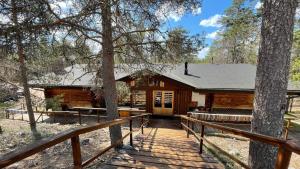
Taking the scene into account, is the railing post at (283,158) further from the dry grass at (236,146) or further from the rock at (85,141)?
the rock at (85,141)

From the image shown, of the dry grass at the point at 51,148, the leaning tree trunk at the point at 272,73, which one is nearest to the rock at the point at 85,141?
the dry grass at the point at 51,148

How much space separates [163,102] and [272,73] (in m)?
11.4

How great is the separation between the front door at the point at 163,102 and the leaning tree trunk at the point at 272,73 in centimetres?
1103

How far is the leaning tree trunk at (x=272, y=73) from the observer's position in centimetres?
275

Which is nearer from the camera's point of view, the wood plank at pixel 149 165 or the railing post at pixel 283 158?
the railing post at pixel 283 158

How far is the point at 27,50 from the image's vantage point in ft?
13.9

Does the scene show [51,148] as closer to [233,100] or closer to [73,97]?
[73,97]

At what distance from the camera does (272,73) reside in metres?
2.84

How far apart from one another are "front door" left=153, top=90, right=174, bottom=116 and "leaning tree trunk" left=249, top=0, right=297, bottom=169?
36.2 ft

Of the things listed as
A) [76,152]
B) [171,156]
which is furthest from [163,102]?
[76,152]

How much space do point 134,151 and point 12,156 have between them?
11.4 feet

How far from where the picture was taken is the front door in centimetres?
1410

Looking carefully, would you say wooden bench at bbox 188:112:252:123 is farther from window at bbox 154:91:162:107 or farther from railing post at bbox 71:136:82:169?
railing post at bbox 71:136:82:169

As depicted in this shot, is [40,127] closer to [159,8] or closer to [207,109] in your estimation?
[159,8]
